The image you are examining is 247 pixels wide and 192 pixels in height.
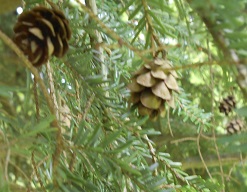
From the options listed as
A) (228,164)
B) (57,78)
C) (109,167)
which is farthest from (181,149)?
(109,167)

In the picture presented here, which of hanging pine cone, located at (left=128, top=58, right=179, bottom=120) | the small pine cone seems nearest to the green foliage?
hanging pine cone, located at (left=128, top=58, right=179, bottom=120)

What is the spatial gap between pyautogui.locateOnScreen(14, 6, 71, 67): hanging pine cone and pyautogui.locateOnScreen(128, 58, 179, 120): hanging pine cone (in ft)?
0.31

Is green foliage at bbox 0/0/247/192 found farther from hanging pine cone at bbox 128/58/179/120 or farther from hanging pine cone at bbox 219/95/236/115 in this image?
hanging pine cone at bbox 219/95/236/115

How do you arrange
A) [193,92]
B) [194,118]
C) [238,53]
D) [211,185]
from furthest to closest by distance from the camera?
[193,92]
[194,118]
[211,185]
[238,53]

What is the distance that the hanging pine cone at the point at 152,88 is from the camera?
0.48 m

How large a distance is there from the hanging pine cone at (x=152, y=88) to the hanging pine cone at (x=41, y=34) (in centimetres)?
10

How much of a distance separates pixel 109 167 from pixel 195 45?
1.25 ft

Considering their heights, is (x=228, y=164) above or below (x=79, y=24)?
below

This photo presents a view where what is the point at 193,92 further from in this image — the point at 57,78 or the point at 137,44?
the point at 57,78

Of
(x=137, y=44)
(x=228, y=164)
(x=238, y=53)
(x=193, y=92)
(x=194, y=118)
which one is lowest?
(x=228, y=164)

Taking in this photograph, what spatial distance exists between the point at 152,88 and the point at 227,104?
2.05 ft

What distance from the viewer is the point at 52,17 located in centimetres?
42

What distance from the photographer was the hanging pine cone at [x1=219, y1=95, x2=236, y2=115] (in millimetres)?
1049

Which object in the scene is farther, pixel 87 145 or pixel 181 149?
pixel 181 149
